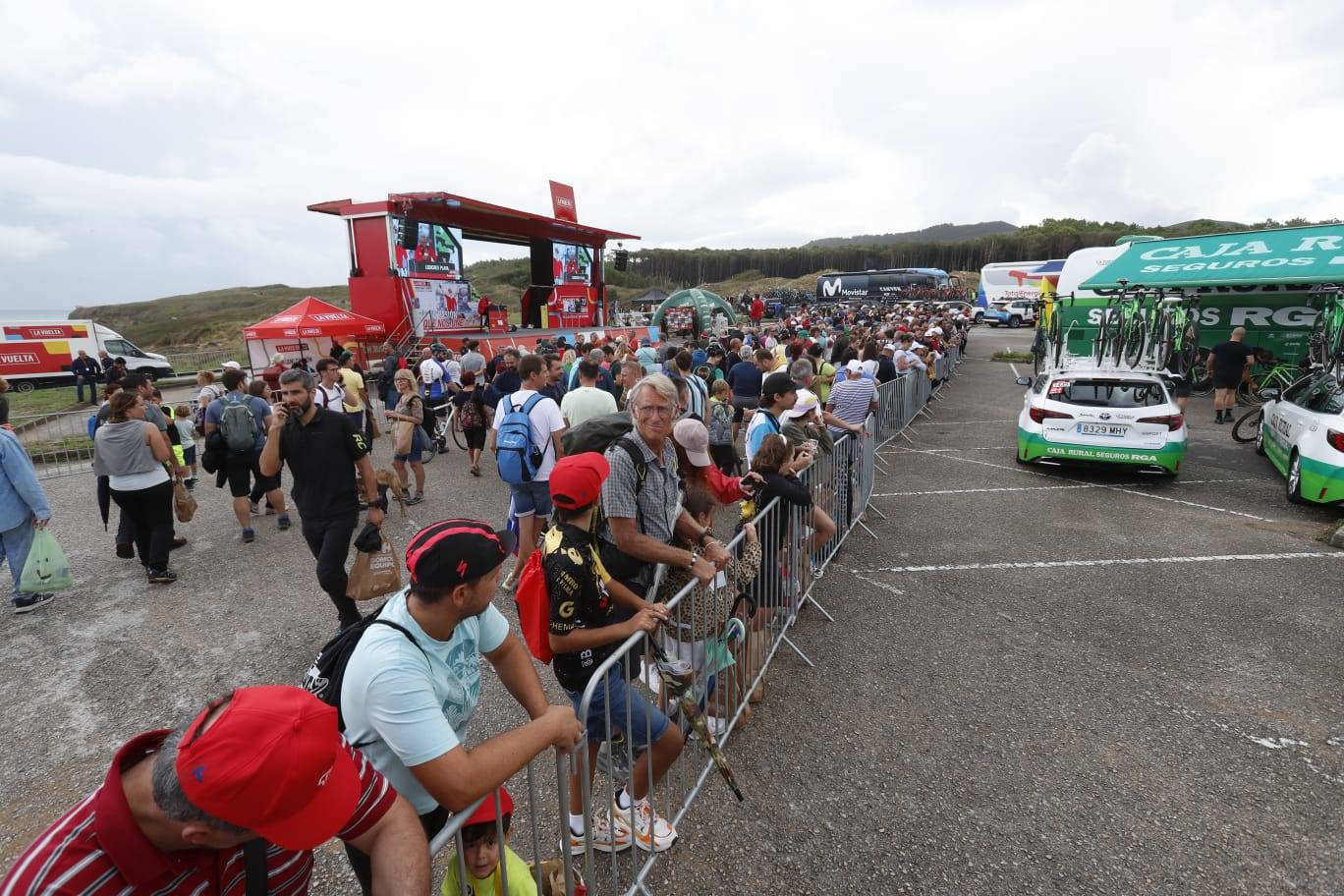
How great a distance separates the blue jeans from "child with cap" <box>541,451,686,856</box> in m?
5.01

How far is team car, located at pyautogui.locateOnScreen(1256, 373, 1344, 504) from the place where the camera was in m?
6.29

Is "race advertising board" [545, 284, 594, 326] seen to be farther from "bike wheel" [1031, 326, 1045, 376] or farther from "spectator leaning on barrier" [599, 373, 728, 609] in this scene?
"spectator leaning on barrier" [599, 373, 728, 609]

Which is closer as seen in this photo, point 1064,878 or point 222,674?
point 1064,878

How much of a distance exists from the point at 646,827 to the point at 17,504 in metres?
5.28

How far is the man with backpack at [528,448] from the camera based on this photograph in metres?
4.91

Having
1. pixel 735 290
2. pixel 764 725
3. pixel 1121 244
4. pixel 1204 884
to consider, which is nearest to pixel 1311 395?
pixel 1204 884

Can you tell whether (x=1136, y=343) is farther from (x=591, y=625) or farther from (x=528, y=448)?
(x=591, y=625)

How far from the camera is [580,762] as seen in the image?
214 centimetres

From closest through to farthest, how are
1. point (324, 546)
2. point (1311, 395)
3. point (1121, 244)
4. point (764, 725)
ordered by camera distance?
point (764, 725) < point (324, 546) < point (1311, 395) < point (1121, 244)

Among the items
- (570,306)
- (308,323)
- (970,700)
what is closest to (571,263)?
(570,306)

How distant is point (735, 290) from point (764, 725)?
67094 mm

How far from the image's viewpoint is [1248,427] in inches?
417

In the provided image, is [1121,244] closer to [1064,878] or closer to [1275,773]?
[1275,773]

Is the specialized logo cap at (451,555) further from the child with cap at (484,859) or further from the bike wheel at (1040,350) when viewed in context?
the bike wheel at (1040,350)
